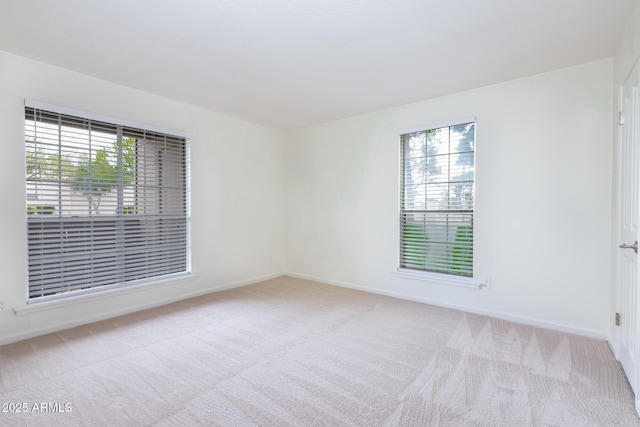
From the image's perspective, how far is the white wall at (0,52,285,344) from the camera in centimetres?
274

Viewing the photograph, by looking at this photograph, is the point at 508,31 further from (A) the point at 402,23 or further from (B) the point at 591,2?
(A) the point at 402,23

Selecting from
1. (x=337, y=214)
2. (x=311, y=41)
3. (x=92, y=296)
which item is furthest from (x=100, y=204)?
(x=337, y=214)

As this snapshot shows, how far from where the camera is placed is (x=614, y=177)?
269 cm

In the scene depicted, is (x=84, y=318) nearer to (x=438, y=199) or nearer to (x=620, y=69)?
(x=438, y=199)

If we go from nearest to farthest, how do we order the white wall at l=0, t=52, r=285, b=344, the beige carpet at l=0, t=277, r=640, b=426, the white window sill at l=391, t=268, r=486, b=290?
the beige carpet at l=0, t=277, r=640, b=426, the white wall at l=0, t=52, r=285, b=344, the white window sill at l=391, t=268, r=486, b=290

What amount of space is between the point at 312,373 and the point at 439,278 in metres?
2.19

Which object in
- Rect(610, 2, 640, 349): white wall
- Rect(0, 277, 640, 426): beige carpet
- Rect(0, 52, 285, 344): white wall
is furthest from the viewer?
Rect(0, 52, 285, 344): white wall

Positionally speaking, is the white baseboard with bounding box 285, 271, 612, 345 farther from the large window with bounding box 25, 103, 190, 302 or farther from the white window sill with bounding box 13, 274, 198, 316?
the large window with bounding box 25, 103, 190, 302

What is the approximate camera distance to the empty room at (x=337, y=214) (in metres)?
2.04

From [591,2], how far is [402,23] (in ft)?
4.00

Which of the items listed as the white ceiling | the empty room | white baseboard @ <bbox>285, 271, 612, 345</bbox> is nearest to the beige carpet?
→ the empty room

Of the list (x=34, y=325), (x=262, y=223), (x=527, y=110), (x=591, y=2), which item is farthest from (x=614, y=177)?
(x=34, y=325)

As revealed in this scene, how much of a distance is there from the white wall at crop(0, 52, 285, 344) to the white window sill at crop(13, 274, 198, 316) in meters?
0.03

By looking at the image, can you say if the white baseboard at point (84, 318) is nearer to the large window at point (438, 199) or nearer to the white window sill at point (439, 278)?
the white window sill at point (439, 278)
